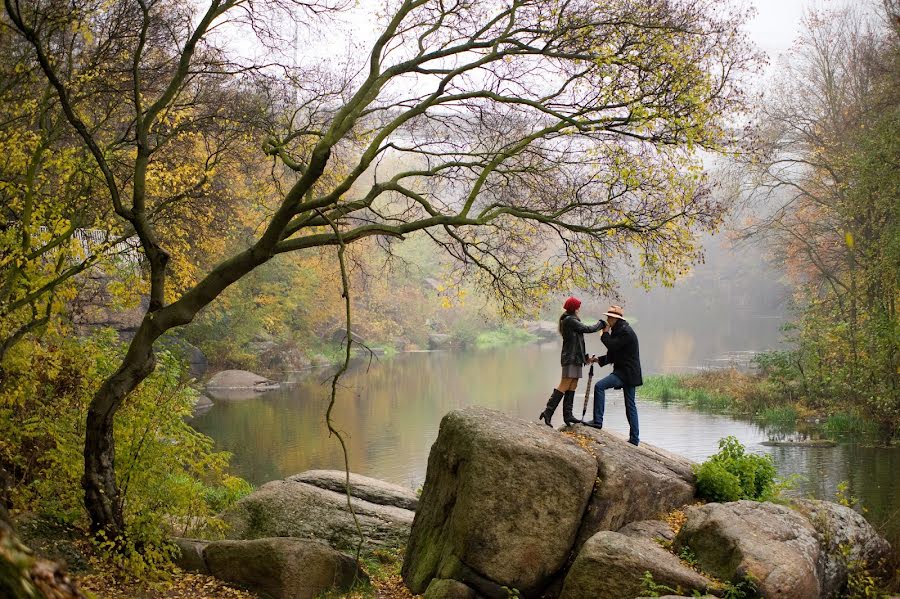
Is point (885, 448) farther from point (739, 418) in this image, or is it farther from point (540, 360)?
point (540, 360)

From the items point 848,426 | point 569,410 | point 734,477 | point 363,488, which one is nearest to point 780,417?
point 848,426

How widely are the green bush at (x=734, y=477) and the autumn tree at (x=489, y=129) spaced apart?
2.59 meters

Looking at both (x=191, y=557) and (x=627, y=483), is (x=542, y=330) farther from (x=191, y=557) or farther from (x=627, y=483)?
(x=191, y=557)

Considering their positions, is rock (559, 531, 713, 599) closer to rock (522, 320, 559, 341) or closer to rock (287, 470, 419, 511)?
rock (287, 470, 419, 511)

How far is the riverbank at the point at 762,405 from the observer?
2075 cm

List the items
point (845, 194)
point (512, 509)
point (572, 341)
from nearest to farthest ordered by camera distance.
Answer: point (512, 509) → point (572, 341) → point (845, 194)

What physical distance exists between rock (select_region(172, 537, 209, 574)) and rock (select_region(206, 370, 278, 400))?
20492 millimetres

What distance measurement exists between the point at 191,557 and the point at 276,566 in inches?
43.2

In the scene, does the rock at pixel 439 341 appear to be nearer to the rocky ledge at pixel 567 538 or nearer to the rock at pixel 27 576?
the rocky ledge at pixel 567 538

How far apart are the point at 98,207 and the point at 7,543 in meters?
11.6

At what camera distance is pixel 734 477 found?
33.1 feet

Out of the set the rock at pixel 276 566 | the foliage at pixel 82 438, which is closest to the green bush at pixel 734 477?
the rock at pixel 276 566

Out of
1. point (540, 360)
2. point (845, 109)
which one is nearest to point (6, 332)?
point (845, 109)

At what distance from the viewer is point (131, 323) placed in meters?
23.6
